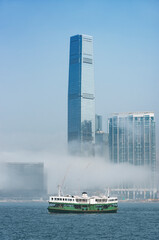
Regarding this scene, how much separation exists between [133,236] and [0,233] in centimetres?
3770

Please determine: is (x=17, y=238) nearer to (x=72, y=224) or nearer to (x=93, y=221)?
(x=72, y=224)

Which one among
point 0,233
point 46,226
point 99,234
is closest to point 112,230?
point 99,234

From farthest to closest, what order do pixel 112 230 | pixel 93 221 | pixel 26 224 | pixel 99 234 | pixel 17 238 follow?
pixel 93 221
pixel 26 224
pixel 112 230
pixel 99 234
pixel 17 238

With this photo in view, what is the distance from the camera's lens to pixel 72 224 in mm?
174000

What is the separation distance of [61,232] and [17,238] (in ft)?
62.9

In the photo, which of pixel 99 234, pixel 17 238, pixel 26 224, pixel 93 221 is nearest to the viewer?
pixel 17 238

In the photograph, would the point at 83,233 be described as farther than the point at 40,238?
Yes

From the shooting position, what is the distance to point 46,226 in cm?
16638

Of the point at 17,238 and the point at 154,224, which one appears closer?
the point at 17,238

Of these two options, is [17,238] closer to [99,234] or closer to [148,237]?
[99,234]

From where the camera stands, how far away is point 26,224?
6845 inches

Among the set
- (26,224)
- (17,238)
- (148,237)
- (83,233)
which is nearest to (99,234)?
(83,233)

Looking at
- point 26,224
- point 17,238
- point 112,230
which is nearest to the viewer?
point 17,238

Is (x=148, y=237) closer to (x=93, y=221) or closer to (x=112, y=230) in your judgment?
(x=112, y=230)
